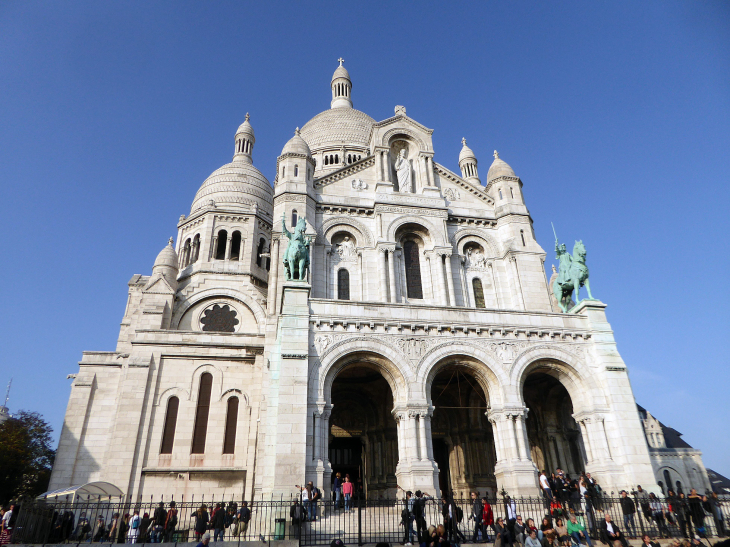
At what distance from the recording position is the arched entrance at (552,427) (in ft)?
74.7

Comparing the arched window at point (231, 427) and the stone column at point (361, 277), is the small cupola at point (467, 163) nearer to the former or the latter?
the stone column at point (361, 277)

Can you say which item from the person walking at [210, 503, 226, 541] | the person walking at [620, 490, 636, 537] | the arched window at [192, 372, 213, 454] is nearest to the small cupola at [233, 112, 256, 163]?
the arched window at [192, 372, 213, 454]

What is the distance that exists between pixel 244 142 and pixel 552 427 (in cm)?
3637

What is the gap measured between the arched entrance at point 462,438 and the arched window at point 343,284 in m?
6.57

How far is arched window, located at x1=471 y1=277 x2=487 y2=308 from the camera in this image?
28000 mm

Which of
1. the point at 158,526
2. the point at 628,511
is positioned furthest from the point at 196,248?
the point at 628,511

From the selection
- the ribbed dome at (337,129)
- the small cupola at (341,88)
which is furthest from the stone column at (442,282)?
Result: the small cupola at (341,88)

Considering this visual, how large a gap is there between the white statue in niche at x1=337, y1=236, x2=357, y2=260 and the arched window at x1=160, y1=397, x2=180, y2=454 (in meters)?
11.5

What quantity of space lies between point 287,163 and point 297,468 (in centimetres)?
1773

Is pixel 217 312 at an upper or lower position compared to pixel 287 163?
lower

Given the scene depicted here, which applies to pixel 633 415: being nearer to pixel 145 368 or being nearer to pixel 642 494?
pixel 642 494

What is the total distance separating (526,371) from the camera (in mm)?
20609

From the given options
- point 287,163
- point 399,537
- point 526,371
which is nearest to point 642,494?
point 526,371

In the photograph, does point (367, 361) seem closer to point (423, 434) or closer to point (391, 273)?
point (423, 434)
